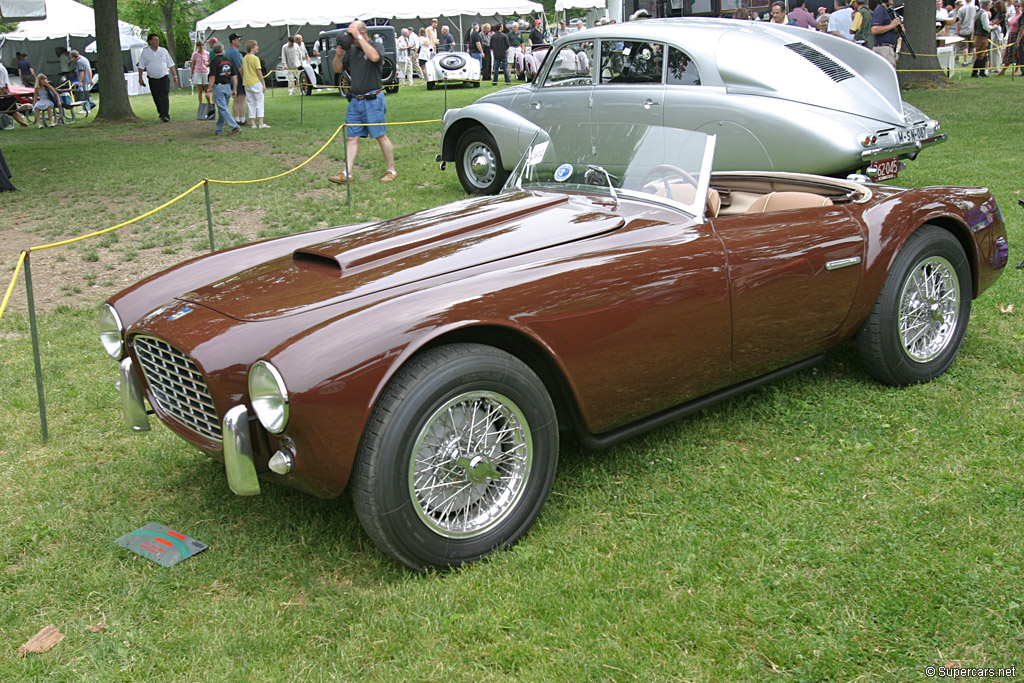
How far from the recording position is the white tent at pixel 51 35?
31688 millimetres

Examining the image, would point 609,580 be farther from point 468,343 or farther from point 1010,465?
point 1010,465

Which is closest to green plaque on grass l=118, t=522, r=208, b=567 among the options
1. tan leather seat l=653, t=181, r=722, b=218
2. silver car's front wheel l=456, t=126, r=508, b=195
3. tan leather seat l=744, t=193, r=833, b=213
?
tan leather seat l=653, t=181, r=722, b=218

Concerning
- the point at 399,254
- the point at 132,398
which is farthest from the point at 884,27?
the point at 132,398

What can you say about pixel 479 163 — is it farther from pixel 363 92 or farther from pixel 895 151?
pixel 895 151

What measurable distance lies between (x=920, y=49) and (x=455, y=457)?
1706 centimetres

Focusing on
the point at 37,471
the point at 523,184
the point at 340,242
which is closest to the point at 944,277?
the point at 523,184

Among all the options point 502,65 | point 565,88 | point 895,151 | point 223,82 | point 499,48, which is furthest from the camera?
point 502,65

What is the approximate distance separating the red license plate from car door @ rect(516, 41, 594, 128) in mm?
2812

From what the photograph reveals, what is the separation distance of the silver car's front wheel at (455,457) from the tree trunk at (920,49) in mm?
16490

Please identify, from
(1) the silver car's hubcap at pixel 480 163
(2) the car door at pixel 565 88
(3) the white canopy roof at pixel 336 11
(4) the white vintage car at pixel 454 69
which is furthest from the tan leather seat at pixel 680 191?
(3) the white canopy roof at pixel 336 11

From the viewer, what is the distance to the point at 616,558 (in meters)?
3.07

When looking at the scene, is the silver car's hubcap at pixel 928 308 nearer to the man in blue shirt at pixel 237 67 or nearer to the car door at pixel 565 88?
the car door at pixel 565 88

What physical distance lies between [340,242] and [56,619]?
178 cm

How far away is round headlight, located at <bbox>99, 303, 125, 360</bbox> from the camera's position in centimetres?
359
